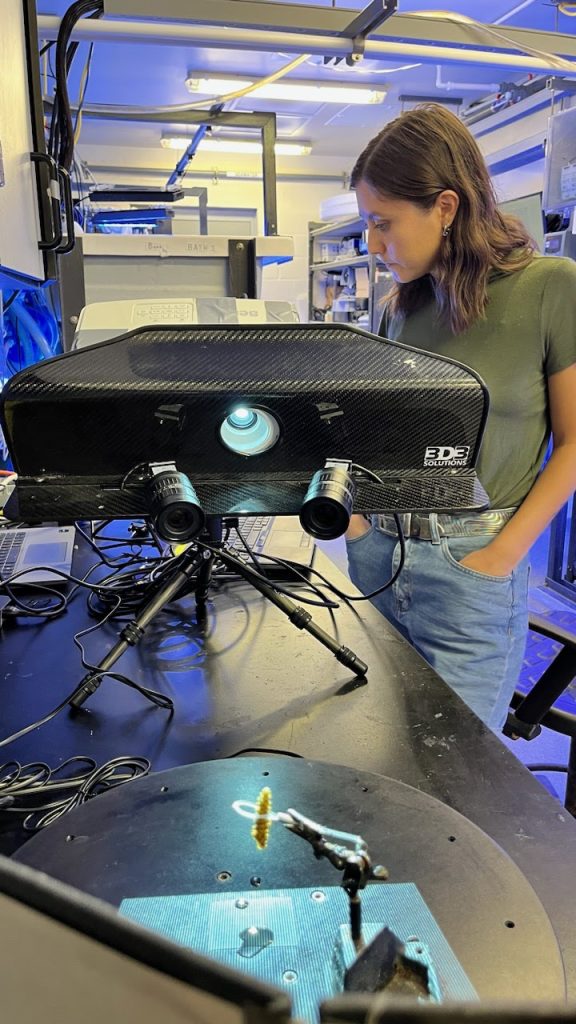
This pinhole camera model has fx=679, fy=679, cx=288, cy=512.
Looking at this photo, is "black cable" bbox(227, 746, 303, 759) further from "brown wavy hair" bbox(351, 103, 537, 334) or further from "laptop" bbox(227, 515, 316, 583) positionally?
"brown wavy hair" bbox(351, 103, 537, 334)

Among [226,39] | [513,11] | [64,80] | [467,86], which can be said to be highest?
[513,11]

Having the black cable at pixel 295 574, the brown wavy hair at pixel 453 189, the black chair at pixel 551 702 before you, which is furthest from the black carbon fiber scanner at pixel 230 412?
the black chair at pixel 551 702

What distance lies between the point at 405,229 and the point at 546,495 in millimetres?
480

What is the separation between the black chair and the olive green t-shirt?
26 centimetres

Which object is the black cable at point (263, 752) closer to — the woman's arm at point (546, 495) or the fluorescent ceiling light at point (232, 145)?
the woman's arm at point (546, 495)

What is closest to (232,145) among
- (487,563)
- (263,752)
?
(487,563)

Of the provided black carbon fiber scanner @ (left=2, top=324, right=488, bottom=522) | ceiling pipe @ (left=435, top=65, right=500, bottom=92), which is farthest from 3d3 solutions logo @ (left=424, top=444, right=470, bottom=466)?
ceiling pipe @ (left=435, top=65, right=500, bottom=92)

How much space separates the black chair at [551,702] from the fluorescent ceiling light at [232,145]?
5.10m

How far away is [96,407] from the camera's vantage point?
604 millimetres

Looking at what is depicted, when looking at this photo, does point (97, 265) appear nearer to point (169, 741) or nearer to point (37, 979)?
point (169, 741)

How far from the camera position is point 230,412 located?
2.03ft

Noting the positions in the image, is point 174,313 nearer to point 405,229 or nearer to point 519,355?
point 405,229

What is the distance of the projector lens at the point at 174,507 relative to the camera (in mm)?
579

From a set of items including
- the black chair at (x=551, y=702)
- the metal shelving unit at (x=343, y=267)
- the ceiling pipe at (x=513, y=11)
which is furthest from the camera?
the metal shelving unit at (x=343, y=267)
